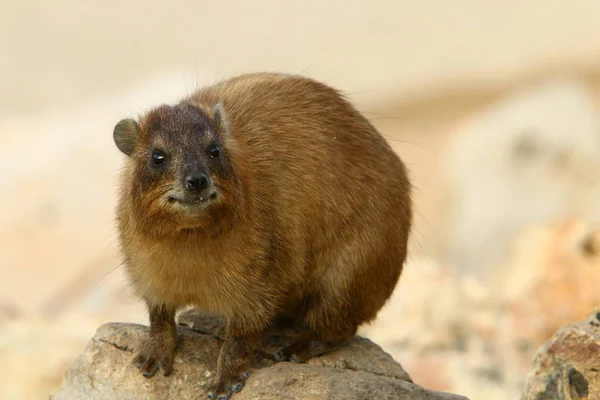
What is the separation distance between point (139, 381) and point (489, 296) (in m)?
6.07

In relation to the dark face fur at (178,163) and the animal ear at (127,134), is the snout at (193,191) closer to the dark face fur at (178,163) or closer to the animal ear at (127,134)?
the dark face fur at (178,163)

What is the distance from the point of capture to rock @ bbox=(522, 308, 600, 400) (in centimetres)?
749

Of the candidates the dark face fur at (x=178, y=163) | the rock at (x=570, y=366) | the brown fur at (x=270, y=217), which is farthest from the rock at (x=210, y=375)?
the dark face fur at (x=178, y=163)

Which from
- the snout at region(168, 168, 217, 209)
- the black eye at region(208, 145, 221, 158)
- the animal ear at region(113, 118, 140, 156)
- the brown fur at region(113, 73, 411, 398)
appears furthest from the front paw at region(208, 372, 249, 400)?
the animal ear at region(113, 118, 140, 156)

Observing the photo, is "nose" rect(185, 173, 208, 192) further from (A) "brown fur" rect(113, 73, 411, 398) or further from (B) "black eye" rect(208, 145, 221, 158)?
(B) "black eye" rect(208, 145, 221, 158)

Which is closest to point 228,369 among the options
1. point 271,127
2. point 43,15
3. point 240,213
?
point 240,213

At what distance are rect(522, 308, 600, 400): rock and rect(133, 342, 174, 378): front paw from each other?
2.70 meters

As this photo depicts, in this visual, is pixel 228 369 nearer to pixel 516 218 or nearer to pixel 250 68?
pixel 516 218

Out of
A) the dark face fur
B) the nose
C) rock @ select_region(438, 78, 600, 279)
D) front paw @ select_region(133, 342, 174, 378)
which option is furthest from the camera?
rock @ select_region(438, 78, 600, 279)

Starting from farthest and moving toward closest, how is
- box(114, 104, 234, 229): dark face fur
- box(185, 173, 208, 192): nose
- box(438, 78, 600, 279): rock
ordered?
box(438, 78, 600, 279): rock, box(114, 104, 234, 229): dark face fur, box(185, 173, 208, 192): nose

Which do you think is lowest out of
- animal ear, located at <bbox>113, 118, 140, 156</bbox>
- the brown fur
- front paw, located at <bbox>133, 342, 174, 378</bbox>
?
front paw, located at <bbox>133, 342, 174, 378</bbox>

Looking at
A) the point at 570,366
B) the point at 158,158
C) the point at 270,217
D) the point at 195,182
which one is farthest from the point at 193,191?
the point at 570,366

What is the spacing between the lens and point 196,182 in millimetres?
7180

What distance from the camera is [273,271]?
825 centimetres
